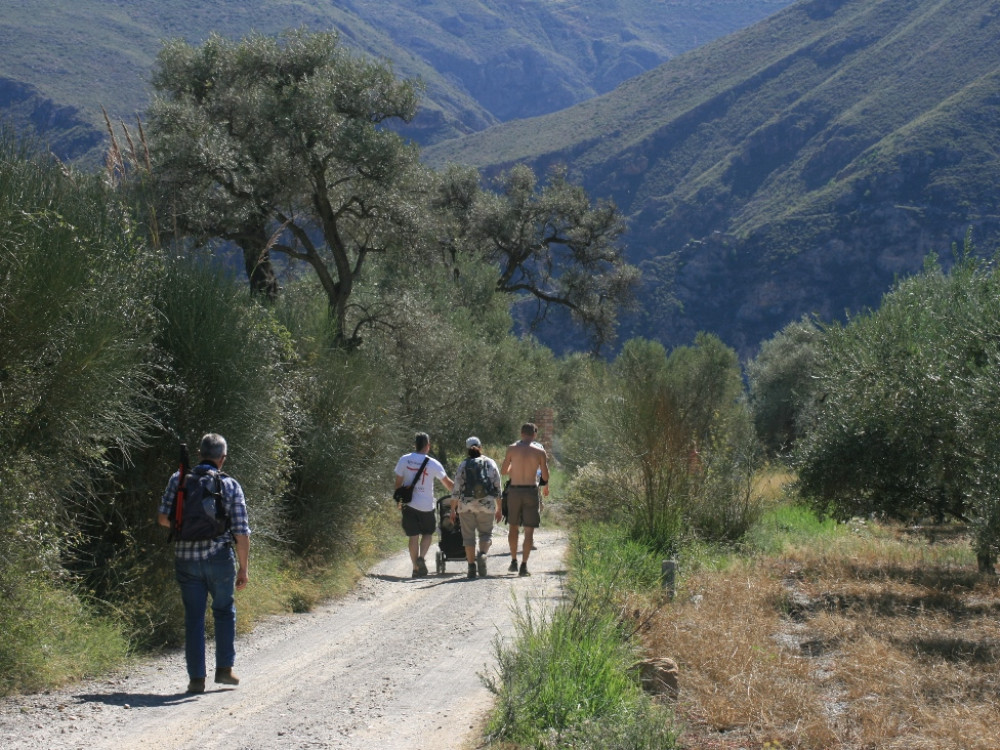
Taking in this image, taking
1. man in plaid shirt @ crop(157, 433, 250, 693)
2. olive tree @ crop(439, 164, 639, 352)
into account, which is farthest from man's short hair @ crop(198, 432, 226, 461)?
olive tree @ crop(439, 164, 639, 352)

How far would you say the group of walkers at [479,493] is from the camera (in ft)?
46.8

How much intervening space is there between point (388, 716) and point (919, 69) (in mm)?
109942

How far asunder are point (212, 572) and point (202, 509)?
0.50 metres

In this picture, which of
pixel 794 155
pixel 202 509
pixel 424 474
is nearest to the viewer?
pixel 202 509

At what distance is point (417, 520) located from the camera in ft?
47.9

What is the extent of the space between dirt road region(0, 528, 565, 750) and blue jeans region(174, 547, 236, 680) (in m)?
0.26

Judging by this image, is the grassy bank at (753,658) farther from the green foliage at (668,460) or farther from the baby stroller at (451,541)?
the baby stroller at (451,541)

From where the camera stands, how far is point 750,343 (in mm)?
97188

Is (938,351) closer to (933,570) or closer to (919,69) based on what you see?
(933,570)

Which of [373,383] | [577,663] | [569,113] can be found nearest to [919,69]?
[569,113]

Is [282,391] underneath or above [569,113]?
underneath

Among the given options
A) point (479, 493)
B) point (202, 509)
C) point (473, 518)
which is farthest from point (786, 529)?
point (202, 509)

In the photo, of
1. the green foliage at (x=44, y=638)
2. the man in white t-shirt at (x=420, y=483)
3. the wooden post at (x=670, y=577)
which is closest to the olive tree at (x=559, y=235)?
the man in white t-shirt at (x=420, y=483)

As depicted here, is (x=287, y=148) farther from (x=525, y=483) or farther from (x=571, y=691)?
(x=571, y=691)
